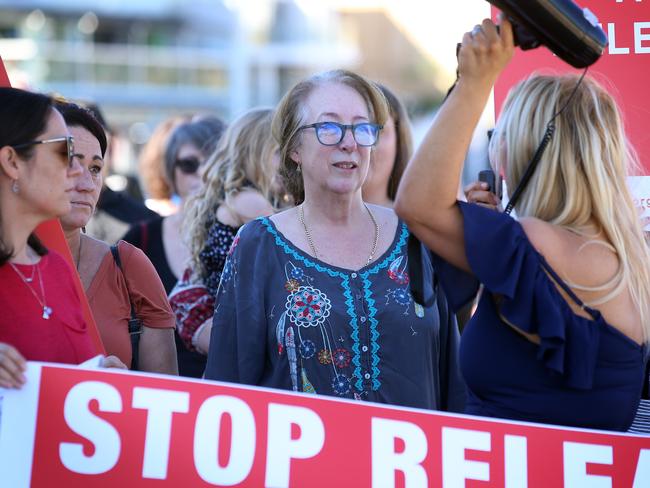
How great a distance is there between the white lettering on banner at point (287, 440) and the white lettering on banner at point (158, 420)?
23cm

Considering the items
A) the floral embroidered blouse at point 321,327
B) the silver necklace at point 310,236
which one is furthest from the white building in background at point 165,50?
the floral embroidered blouse at point 321,327

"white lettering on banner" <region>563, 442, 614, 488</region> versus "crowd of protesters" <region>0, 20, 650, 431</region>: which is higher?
"crowd of protesters" <region>0, 20, 650, 431</region>

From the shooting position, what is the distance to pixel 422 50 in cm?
4947

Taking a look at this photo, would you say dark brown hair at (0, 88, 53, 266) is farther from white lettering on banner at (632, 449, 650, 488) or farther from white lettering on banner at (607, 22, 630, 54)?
white lettering on banner at (607, 22, 630, 54)

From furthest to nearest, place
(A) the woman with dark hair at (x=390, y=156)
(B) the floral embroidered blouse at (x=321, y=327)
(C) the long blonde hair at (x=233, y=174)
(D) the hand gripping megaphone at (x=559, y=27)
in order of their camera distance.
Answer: (A) the woman with dark hair at (x=390, y=156) < (C) the long blonde hair at (x=233, y=174) < (B) the floral embroidered blouse at (x=321, y=327) < (D) the hand gripping megaphone at (x=559, y=27)

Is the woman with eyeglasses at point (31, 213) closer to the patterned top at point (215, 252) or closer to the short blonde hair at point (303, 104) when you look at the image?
the short blonde hair at point (303, 104)

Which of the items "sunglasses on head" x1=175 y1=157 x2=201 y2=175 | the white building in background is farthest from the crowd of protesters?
the white building in background

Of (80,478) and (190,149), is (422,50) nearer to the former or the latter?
(190,149)

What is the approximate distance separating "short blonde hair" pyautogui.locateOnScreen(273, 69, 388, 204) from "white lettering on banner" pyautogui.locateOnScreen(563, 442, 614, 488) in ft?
4.49

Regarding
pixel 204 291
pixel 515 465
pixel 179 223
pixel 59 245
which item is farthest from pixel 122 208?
pixel 515 465

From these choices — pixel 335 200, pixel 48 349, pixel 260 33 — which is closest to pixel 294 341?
pixel 335 200

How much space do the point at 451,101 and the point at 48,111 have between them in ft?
3.41

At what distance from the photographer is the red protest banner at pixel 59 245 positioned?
2.77m

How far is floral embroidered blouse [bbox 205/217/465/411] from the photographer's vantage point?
9.85 feet
